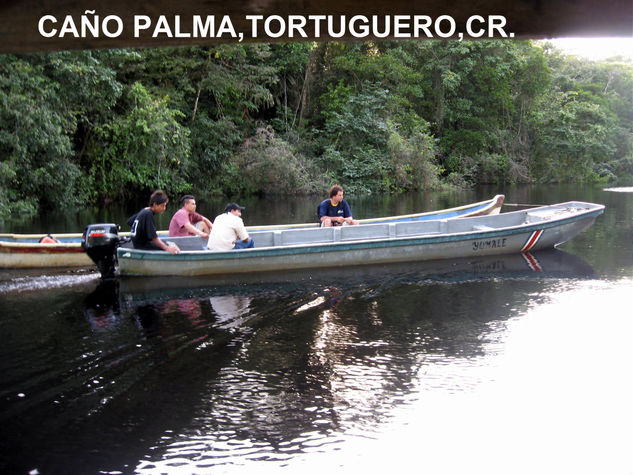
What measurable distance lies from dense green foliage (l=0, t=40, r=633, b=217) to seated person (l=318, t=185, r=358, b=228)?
33.8ft

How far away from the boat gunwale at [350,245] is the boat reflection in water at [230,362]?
405mm

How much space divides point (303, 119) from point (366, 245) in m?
22.3

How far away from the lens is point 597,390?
560 centimetres

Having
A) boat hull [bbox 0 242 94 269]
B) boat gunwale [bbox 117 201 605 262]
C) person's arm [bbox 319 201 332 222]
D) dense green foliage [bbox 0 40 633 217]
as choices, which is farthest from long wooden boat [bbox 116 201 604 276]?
dense green foliage [bbox 0 40 633 217]

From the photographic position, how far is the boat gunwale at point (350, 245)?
9.90 meters

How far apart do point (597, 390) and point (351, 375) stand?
217 cm

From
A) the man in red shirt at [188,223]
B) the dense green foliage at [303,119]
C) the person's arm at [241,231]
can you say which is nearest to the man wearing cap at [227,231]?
the person's arm at [241,231]

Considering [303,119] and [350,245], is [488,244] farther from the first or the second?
[303,119]

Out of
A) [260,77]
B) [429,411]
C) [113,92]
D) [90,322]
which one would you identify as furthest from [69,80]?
[429,411]

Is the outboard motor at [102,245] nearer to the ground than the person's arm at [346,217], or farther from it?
nearer to the ground

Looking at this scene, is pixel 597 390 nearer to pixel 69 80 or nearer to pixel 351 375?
pixel 351 375

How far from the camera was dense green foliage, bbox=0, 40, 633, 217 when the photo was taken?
1970 cm

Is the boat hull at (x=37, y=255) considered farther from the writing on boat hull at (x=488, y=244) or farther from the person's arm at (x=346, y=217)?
the writing on boat hull at (x=488, y=244)

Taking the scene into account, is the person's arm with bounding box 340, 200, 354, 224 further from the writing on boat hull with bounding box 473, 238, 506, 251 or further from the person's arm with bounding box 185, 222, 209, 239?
the person's arm with bounding box 185, 222, 209, 239
